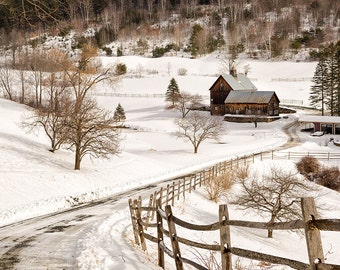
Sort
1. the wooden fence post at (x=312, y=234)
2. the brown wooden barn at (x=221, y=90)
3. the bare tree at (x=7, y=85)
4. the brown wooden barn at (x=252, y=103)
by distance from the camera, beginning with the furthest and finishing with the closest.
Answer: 1. the brown wooden barn at (x=221, y=90)
2. the brown wooden barn at (x=252, y=103)
3. the bare tree at (x=7, y=85)
4. the wooden fence post at (x=312, y=234)

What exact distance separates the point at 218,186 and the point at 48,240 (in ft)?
50.3

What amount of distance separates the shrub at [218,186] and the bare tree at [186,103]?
144 ft

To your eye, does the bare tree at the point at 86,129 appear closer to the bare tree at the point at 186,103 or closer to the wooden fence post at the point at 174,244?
the wooden fence post at the point at 174,244

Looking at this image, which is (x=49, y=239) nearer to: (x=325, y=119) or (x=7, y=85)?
(x=325, y=119)

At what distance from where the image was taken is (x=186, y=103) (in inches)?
2965

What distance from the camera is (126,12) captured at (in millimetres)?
171750

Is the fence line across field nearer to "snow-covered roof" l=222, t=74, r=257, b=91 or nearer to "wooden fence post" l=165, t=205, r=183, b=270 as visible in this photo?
"snow-covered roof" l=222, t=74, r=257, b=91

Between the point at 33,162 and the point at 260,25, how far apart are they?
116m

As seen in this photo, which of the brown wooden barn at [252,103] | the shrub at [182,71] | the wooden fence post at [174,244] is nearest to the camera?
the wooden fence post at [174,244]

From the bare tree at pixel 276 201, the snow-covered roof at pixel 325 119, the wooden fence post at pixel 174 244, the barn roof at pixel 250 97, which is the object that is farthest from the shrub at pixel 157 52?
the wooden fence post at pixel 174 244

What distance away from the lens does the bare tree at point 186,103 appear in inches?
2819

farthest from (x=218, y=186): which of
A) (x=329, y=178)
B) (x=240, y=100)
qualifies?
(x=240, y=100)

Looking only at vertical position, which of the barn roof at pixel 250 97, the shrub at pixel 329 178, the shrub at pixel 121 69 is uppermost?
the shrub at pixel 121 69

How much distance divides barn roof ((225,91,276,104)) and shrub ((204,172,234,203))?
4097 centimetres
